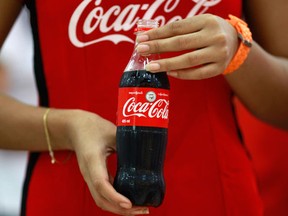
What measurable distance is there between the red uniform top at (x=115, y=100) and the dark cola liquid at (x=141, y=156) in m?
0.22

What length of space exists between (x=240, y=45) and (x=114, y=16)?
1.07ft

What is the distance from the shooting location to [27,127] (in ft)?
5.37

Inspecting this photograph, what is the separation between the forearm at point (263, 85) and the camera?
1.64 metres

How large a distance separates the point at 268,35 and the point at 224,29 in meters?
0.43

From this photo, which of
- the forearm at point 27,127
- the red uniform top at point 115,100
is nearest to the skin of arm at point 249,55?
the red uniform top at point 115,100

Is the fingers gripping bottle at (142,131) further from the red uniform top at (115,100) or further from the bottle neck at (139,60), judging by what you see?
the red uniform top at (115,100)

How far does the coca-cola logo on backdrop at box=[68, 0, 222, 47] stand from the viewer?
1590 mm

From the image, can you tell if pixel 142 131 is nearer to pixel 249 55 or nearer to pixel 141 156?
pixel 141 156

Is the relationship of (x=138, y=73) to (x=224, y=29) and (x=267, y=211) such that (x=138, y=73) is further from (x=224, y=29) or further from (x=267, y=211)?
(x=267, y=211)

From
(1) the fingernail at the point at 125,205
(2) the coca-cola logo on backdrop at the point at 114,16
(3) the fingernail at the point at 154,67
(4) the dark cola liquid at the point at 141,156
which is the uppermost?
(2) the coca-cola logo on backdrop at the point at 114,16

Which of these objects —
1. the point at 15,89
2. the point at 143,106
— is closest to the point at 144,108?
the point at 143,106

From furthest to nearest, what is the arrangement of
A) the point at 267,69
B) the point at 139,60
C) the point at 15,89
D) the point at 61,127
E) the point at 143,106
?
the point at 15,89 → the point at 267,69 → the point at 61,127 → the point at 139,60 → the point at 143,106

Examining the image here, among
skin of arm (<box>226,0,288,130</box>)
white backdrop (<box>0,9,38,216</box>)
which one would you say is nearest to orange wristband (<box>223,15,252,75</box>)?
skin of arm (<box>226,0,288,130</box>)

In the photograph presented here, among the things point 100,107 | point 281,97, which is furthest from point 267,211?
point 100,107
